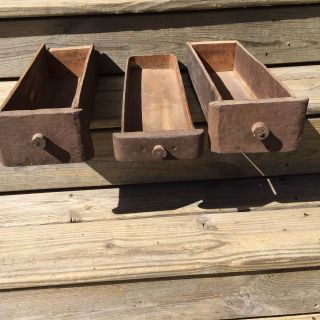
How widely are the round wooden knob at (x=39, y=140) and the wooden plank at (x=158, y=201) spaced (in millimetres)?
426

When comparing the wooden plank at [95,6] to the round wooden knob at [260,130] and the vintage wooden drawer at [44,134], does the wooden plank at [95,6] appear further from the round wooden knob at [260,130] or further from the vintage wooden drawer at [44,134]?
the round wooden knob at [260,130]

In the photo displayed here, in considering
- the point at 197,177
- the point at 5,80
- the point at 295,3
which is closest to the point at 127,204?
the point at 197,177

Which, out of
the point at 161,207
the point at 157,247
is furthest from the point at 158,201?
the point at 157,247

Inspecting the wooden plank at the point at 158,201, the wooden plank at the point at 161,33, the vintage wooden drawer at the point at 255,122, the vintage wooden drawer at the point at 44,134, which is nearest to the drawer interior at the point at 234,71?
the wooden plank at the point at 161,33

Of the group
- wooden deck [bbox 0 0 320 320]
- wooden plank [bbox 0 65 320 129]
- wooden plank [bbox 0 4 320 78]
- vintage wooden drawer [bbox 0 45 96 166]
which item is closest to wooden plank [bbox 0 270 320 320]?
wooden deck [bbox 0 0 320 320]

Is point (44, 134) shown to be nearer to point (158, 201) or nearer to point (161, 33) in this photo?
point (158, 201)

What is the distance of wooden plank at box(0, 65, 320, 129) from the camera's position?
129 cm

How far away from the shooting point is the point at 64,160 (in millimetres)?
923

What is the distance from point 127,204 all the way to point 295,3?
0.86 meters

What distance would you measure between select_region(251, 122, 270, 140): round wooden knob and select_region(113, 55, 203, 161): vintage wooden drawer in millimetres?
121

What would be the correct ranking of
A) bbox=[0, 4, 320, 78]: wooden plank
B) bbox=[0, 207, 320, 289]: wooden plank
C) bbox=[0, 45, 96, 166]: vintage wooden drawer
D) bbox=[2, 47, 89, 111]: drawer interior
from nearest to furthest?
bbox=[0, 45, 96, 166]: vintage wooden drawer < bbox=[0, 207, 320, 289]: wooden plank < bbox=[2, 47, 89, 111]: drawer interior < bbox=[0, 4, 320, 78]: wooden plank

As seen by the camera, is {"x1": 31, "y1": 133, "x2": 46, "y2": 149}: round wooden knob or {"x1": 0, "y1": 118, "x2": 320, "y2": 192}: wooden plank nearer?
{"x1": 31, "y1": 133, "x2": 46, "y2": 149}: round wooden knob

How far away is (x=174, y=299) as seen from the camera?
3.67 feet

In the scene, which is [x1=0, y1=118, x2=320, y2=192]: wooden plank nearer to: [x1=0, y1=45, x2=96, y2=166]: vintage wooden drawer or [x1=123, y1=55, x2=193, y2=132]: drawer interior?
[x1=123, y1=55, x2=193, y2=132]: drawer interior
